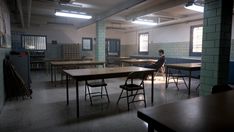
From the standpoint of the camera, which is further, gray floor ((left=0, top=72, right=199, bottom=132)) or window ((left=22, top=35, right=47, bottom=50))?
window ((left=22, top=35, right=47, bottom=50))

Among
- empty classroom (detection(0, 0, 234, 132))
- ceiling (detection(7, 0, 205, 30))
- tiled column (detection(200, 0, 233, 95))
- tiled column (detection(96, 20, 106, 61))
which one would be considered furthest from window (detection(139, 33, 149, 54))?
tiled column (detection(200, 0, 233, 95))

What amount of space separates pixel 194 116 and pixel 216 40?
9.36 ft

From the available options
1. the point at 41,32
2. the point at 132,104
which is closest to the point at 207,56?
the point at 132,104

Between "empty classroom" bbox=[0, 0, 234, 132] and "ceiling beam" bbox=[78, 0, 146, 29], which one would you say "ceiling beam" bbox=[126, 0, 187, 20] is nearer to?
"empty classroom" bbox=[0, 0, 234, 132]

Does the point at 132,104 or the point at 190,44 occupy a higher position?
the point at 190,44

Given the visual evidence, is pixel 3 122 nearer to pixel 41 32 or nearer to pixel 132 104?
pixel 132 104

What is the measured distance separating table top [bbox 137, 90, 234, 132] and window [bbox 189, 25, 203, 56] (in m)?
7.17

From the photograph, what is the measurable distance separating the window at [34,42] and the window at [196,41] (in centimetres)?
843

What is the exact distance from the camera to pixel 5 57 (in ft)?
14.4

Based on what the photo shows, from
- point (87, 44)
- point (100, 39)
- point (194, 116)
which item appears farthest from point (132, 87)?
point (87, 44)

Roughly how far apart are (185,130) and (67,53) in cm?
1044

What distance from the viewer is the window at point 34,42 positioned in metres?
10.3

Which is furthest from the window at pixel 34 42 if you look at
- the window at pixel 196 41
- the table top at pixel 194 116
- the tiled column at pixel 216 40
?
the table top at pixel 194 116

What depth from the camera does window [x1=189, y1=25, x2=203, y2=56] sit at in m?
7.96
